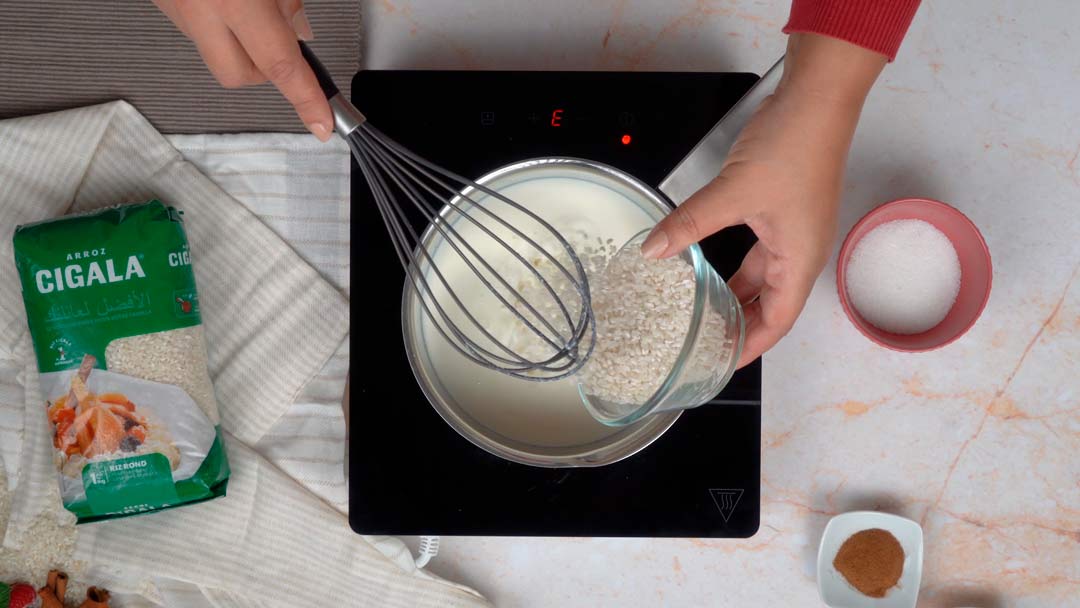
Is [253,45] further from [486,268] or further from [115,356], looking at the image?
[115,356]

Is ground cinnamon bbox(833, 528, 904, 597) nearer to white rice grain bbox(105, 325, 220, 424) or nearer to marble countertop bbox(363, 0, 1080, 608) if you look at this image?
marble countertop bbox(363, 0, 1080, 608)

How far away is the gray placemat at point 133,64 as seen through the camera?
0.66m

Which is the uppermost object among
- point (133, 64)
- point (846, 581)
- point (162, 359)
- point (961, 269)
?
point (133, 64)

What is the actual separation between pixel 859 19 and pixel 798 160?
0.10 m

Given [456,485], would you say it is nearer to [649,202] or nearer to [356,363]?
[356,363]

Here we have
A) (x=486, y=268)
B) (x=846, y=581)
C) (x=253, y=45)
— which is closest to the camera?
(x=253, y=45)

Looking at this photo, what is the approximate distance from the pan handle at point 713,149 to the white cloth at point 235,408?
301mm

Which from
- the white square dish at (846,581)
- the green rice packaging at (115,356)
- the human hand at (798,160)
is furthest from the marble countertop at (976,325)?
the green rice packaging at (115,356)

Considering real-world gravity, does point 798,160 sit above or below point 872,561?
above

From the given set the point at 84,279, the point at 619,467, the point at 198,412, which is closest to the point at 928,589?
the point at 619,467

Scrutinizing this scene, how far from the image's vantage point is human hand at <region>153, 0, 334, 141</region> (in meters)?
0.43

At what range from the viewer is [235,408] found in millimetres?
681

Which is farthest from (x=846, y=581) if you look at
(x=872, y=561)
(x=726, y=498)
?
(x=726, y=498)

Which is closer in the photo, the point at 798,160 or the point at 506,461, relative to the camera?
the point at 798,160
